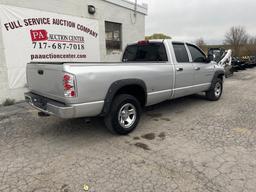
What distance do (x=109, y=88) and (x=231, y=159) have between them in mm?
2278

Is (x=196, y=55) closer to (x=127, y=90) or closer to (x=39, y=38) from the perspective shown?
(x=127, y=90)

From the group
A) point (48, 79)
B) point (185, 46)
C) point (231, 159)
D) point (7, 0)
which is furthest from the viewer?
point (7, 0)

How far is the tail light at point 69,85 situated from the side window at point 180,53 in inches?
117

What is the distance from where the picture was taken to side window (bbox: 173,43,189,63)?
200 inches

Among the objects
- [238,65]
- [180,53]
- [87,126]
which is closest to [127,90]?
[87,126]

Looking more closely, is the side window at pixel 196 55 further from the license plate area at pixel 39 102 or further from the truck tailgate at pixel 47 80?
the license plate area at pixel 39 102

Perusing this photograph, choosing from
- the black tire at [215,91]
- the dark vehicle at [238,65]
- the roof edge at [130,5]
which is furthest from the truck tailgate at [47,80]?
the dark vehicle at [238,65]

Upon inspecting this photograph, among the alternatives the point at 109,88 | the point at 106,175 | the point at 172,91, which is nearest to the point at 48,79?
the point at 109,88

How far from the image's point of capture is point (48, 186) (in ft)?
8.41

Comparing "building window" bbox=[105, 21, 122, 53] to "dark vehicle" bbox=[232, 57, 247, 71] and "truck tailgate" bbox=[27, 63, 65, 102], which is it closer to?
"truck tailgate" bbox=[27, 63, 65, 102]

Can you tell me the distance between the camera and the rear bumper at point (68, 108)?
10.4 ft

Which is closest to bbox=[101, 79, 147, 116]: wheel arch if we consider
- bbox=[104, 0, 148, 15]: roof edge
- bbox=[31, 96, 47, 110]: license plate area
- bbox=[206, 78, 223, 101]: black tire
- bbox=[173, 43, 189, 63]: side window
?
bbox=[31, 96, 47, 110]: license plate area

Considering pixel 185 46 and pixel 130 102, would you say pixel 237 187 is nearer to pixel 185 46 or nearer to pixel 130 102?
pixel 130 102

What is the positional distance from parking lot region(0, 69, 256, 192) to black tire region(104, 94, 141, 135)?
0.62 feet
